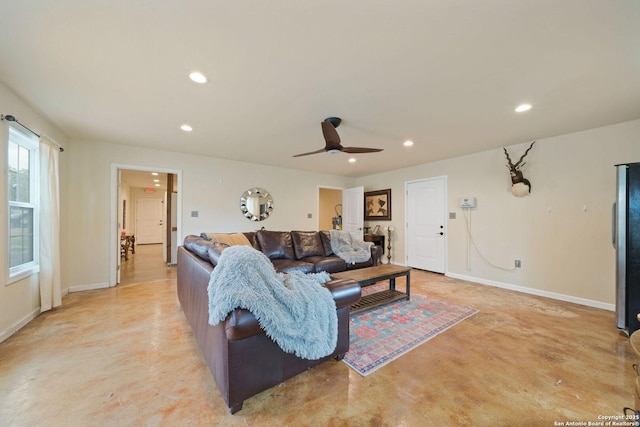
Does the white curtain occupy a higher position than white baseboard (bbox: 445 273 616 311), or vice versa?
the white curtain

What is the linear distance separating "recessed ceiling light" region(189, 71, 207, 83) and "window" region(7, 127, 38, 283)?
1.96 metres

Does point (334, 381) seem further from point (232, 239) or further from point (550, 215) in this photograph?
point (550, 215)

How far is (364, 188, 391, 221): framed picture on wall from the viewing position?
5.82 m

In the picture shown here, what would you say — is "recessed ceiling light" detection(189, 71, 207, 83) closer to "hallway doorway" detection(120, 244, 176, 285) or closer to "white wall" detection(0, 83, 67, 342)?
"white wall" detection(0, 83, 67, 342)

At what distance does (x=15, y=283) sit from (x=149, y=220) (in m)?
7.80

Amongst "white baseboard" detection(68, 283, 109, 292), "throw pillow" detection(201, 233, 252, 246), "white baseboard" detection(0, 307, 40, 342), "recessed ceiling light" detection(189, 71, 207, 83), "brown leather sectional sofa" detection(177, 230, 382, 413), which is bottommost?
"white baseboard" detection(68, 283, 109, 292)

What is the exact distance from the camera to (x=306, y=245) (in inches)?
163

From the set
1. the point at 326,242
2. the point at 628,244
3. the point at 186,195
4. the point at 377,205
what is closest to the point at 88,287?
the point at 186,195

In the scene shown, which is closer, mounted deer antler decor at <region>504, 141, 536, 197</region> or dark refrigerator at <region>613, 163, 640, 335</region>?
dark refrigerator at <region>613, 163, 640, 335</region>

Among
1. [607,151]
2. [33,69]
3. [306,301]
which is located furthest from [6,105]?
[607,151]

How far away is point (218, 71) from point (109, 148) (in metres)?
3.20

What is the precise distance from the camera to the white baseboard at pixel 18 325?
2.16 metres

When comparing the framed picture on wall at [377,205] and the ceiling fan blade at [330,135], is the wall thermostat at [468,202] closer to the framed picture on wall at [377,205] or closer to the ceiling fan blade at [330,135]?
the framed picture on wall at [377,205]

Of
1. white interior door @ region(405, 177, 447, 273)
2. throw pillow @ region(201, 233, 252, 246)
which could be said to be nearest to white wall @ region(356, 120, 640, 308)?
white interior door @ region(405, 177, 447, 273)
